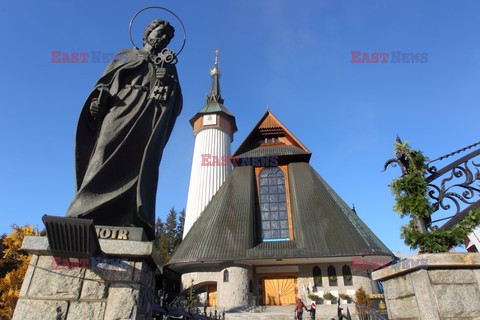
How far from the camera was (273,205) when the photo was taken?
19859 millimetres

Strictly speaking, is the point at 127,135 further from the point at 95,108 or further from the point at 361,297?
the point at 361,297

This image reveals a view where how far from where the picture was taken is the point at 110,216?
315cm

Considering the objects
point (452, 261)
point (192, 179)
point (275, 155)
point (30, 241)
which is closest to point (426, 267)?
point (452, 261)

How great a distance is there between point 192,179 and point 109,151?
81.0 feet

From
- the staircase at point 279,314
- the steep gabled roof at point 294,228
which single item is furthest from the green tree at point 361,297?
the steep gabled roof at point 294,228

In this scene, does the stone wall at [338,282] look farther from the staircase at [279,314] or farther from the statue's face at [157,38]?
the statue's face at [157,38]

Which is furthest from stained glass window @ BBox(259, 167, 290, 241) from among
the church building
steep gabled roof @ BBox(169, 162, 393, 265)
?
steep gabled roof @ BBox(169, 162, 393, 265)

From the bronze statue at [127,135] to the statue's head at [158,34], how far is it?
0.05ft

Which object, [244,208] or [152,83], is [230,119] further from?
[152,83]

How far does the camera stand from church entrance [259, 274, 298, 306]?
17000mm

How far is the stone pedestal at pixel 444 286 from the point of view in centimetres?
300

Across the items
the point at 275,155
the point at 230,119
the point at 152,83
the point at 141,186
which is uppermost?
the point at 230,119

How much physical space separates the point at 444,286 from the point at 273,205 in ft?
55.3

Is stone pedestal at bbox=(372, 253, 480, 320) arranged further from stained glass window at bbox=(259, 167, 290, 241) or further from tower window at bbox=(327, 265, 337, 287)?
stained glass window at bbox=(259, 167, 290, 241)
